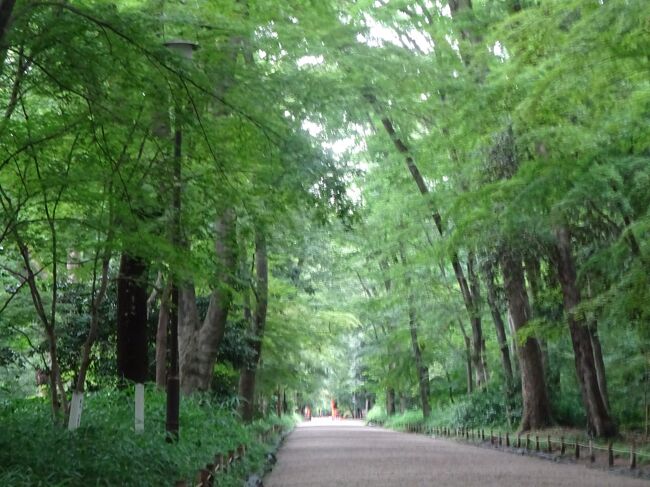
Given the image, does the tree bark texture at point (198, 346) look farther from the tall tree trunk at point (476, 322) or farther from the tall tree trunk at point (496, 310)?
the tall tree trunk at point (476, 322)

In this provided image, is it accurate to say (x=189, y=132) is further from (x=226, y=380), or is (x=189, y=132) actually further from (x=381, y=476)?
(x=226, y=380)

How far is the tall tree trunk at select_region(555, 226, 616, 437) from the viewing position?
17.3 m

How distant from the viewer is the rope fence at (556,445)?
555 inches

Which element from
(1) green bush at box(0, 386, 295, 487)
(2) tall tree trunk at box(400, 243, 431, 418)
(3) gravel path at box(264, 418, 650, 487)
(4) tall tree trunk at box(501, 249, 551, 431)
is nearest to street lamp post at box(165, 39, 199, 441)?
(1) green bush at box(0, 386, 295, 487)


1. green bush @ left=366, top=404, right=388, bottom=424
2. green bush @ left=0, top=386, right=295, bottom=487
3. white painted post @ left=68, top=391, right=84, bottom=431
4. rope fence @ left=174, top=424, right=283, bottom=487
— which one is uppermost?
white painted post @ left=68, top=391, right=84, bottom=431

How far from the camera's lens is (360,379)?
197ft

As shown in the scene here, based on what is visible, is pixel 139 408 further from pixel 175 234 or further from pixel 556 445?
pixel 556 445

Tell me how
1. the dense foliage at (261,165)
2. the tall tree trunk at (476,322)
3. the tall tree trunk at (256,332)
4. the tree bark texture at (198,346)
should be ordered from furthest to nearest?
the tall tree trunk at (476,322)
the tall tree trunk at (256,332)
the tree bark texture at (198,346)
the dense foliage at (261,165)

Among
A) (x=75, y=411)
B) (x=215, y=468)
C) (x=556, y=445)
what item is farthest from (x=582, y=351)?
(x=75, y=411)

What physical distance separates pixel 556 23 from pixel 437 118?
7099 mm

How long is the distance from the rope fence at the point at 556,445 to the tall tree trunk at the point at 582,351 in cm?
74

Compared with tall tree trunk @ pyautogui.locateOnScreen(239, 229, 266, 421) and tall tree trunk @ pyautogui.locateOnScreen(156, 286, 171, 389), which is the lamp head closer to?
tall tree trunk @ pyautogui.locateOnScreen(156, 286, 171, 389)

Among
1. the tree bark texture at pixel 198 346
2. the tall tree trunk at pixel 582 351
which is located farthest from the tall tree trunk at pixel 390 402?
the tree bark texture at pixel 198 346

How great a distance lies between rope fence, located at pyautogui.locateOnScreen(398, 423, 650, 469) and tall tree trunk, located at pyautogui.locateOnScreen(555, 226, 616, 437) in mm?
739
